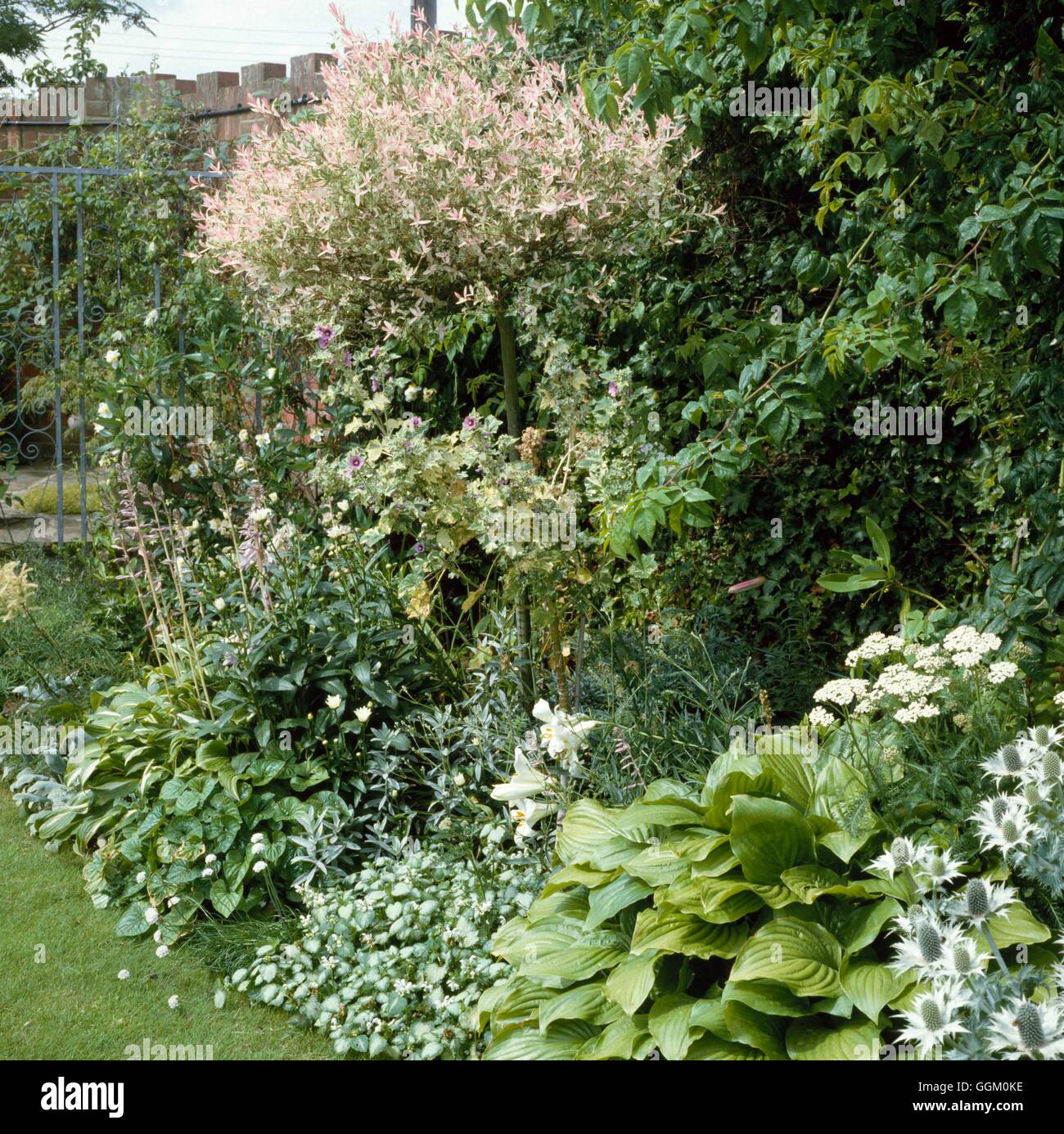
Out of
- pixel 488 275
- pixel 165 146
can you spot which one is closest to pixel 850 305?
pixel 488 275

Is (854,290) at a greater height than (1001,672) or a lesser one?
greater

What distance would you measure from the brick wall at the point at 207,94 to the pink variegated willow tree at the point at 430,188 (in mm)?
2506

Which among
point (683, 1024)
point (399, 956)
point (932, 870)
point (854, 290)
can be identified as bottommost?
point (399, 956)

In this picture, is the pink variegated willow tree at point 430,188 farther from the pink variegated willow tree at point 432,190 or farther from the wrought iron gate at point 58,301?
the wrought iron gate at point 58,301

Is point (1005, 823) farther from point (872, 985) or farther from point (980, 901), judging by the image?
point (872, 985)

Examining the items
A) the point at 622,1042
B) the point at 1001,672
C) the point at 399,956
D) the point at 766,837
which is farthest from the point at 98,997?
the point at 1001,672

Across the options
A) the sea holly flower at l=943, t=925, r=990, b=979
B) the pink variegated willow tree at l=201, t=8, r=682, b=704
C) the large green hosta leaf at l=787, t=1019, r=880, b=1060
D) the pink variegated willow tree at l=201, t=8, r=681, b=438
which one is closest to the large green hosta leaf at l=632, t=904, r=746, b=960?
the large green hosta leaf at l=787, t=1019, r=880, b=1060

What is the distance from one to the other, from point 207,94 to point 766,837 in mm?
7000

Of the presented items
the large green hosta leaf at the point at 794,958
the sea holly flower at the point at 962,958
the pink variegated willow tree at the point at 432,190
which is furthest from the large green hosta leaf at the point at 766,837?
the pink variegated willow tree at the point at 432,190

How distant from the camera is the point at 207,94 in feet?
25.5

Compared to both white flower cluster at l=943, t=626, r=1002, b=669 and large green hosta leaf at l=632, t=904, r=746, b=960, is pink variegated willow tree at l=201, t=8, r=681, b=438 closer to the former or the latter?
white flower cluster at l=943, t=626, r=1002, b=669
